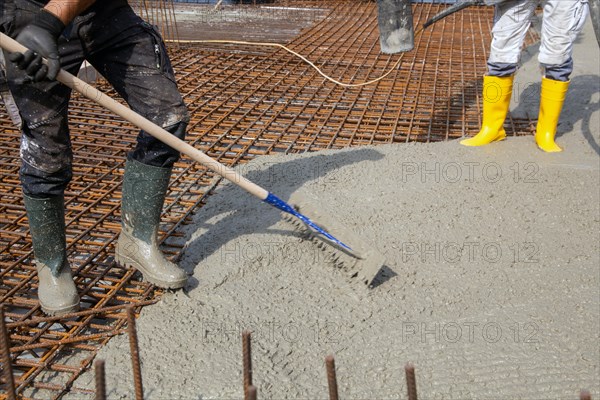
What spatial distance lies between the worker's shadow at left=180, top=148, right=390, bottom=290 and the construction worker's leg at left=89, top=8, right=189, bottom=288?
0.72ft

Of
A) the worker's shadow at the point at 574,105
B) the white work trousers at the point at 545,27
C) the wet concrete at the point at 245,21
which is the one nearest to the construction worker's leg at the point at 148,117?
the white work trousers at the point at 545,27

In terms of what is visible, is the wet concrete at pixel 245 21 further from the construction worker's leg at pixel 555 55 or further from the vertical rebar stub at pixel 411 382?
the vertical rebar stub at pixel 411 382

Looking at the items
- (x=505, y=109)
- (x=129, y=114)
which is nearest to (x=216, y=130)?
(x=505, y=109)

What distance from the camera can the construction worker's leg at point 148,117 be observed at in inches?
104

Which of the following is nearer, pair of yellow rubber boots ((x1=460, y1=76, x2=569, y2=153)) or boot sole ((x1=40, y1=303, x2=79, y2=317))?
boot sole ((x1=40, y1=303, x2=79, y2=317))

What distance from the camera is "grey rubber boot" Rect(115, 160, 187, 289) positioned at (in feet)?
9.10

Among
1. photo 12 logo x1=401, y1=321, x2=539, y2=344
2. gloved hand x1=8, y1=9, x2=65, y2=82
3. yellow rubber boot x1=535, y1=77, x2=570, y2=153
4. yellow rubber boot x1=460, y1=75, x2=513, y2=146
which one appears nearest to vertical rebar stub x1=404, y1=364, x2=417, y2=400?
photo 12 logo x1=401, y1=321, x2=539, y2=344

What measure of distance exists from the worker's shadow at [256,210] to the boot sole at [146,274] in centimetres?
11

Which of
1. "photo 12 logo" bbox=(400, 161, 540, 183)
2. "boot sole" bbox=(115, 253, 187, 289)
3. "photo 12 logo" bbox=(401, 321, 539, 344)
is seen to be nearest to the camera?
"photo 12 logo" bbox=(401, 321, 539, 344)

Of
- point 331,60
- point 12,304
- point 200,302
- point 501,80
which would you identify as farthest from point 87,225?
point 331,60

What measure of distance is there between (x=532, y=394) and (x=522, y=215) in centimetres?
134

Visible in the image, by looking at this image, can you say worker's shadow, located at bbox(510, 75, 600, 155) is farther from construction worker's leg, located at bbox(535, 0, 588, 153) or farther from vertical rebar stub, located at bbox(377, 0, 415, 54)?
vertical rebar stub, located at bbox(377, 0, 415, 54)

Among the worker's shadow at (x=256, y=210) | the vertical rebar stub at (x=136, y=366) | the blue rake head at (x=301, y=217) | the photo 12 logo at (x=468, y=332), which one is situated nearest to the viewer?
the vertical rebar stub at (x=136, y=366)

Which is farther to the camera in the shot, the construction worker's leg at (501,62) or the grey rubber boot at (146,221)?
the construction worker's leg at (501,62)
